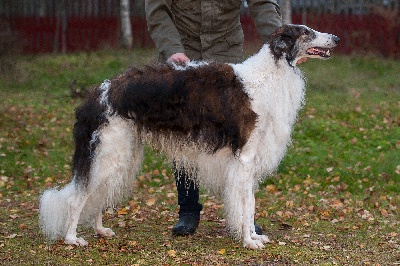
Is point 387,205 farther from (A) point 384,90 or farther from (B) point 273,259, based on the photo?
(A) point 384,90

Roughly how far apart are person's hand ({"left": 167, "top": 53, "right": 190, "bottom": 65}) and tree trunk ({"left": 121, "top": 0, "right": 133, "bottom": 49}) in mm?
14480

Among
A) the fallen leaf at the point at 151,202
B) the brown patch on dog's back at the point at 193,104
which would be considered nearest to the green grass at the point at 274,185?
the fallen leaf at the point at 151,202

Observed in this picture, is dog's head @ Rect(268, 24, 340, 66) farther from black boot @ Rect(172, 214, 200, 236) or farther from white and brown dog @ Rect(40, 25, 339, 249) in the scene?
black boot @ Rect(172, 214, 200, 236)

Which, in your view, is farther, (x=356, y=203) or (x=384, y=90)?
(x=384, y=90)

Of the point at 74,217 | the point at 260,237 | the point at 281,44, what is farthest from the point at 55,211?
the point at 281,44

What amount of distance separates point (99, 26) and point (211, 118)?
16913 millimetres

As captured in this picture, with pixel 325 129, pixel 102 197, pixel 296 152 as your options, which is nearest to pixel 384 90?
pixel 325 129

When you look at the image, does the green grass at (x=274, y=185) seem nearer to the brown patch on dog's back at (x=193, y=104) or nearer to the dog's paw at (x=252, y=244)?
the dog's paw at (x=252, y=244)

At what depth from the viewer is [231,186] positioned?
6262mm

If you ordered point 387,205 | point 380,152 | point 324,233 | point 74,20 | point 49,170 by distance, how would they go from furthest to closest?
point 74,20 → point 380,152 → point 49,170 → point 387,205 → point 324,233

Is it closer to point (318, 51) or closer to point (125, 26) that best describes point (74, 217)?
point (318, 51)

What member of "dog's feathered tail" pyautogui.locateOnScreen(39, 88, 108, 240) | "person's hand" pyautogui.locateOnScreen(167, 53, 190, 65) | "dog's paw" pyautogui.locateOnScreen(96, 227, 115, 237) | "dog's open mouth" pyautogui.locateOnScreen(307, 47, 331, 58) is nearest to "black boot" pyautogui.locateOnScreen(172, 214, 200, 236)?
"dog's paw" pyautogui.locateOnScreen(96, 227, 115, 237)

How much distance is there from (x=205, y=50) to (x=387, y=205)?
3113 mm

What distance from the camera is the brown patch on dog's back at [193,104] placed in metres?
6.20
